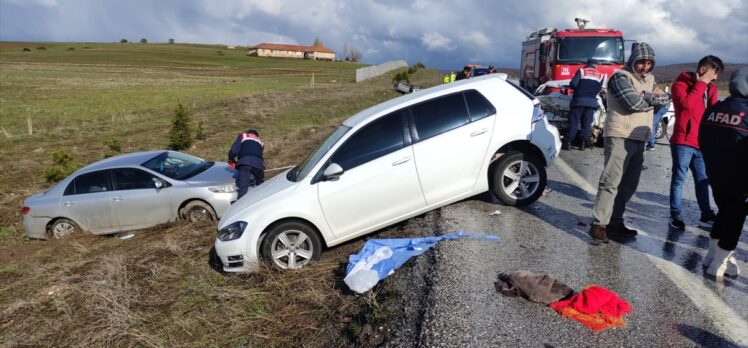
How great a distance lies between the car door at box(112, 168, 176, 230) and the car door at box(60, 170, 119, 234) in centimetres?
18

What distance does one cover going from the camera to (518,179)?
6.60 metres

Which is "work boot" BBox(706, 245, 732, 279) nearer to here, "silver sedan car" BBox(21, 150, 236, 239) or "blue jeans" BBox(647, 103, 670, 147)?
"blue jeans" BBox(647, 103, 670, 147)

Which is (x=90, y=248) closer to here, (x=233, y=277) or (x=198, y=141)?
(x=233, y=277)

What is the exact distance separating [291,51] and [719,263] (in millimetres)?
162471

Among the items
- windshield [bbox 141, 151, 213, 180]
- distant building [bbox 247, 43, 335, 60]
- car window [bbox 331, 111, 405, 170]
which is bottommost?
windshield [bbox 141, 151, 213, 180]

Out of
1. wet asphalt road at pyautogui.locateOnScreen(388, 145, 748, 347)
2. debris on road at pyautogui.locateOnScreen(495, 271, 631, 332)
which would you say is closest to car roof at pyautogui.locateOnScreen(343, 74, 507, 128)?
wet asphalt road at pyautogui.locateOnScreen(388, 145, 748, 347)

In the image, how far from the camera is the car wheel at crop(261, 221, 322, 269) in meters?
5.79

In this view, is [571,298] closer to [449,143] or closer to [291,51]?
[449,143]

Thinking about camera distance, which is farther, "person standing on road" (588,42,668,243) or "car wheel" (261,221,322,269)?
"car wheel" (261,221,322,269)

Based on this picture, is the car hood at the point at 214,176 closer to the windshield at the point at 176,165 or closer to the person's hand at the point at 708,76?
the windshield at the point at 176,165

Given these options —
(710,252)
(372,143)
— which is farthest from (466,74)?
(710,252)

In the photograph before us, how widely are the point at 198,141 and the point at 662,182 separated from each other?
14574 millimetres

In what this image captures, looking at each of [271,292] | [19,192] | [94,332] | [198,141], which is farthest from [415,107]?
[198,141]

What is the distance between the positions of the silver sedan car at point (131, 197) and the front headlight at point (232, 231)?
324cm
